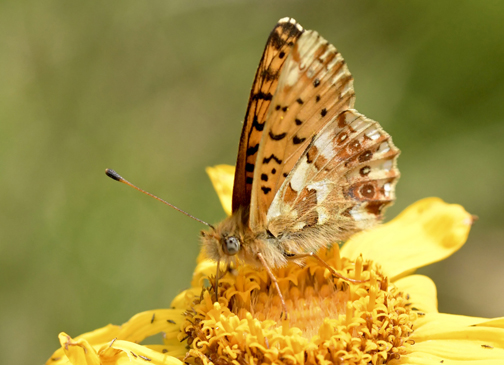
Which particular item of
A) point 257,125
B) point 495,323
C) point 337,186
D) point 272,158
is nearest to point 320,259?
point 337,186

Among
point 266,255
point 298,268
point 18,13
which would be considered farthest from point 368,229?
point 18,13

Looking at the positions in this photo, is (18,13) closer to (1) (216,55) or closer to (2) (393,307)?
(1) (216,55)

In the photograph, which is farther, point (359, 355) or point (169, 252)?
point (169, 252)

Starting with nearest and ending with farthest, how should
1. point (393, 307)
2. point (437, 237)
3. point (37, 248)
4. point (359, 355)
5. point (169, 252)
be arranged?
point (359, 355) → point (393, 307) → point (437, 237) → point (37, 248) → point (169, 252)

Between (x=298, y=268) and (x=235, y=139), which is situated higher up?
(x=235, y=139)

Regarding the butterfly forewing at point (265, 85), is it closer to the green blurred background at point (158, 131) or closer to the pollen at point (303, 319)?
the pollen at point (303, 319)

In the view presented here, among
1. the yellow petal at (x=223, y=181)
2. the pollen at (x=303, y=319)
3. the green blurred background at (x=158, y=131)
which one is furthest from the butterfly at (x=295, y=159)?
the green blurred background at (x=158, y=131)

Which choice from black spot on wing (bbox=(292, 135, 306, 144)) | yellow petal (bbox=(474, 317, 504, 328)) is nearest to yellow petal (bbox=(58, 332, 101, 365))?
black spot on wing (bbox=(292, 135, 306, 144))

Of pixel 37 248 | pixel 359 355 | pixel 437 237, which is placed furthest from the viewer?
pixel 37 248
